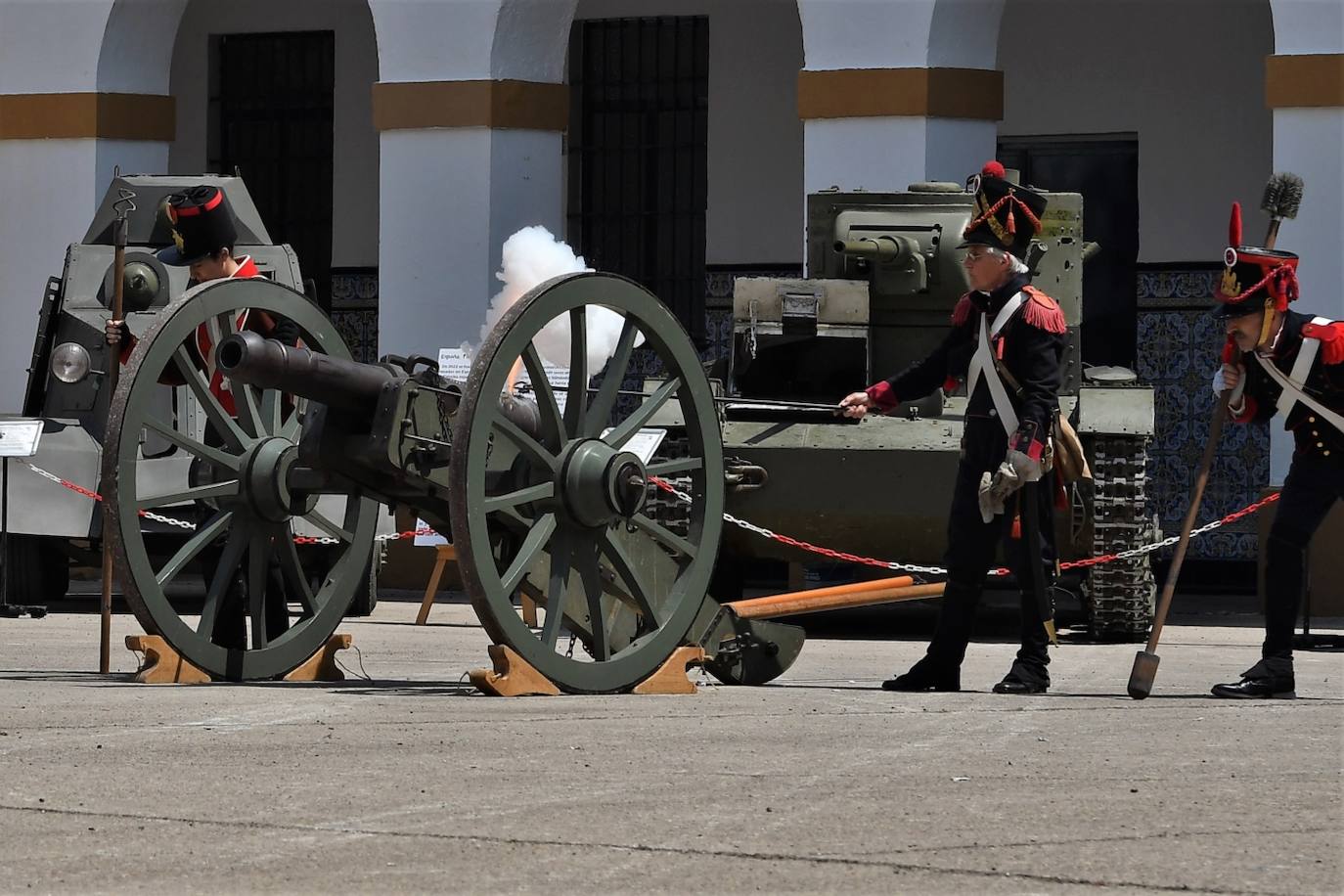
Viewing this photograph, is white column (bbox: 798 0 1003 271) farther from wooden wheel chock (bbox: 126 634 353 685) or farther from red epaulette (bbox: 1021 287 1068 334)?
wooden wheel chock (bbox: 126 634 353 685)

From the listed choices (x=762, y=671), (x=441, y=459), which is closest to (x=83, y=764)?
(x=441, y=459)

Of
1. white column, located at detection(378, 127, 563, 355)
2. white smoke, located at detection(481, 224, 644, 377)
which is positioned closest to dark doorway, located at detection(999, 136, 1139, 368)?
white column, located at detection(378, 127, 563, 355)

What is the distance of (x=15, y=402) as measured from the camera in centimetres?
1672

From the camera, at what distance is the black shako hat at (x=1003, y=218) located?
8469mm

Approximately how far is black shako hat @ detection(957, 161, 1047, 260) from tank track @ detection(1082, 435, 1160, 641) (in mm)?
4018

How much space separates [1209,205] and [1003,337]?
30.1ft

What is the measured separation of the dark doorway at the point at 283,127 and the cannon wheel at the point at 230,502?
34.4 feet

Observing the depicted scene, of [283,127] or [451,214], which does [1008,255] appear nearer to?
[451,214]

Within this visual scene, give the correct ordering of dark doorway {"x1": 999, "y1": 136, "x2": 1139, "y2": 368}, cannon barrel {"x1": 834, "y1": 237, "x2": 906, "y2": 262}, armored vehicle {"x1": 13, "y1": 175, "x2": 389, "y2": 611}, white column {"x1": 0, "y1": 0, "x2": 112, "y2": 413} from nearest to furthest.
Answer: cannon barrel {"x1": 834, "y1": 237, "x2": 906, "y2": 262} < armored vehicle {"x1": 13, "y1": 175, "x2": 389, "y2": 611} < white column {"x1": 0, "y1": 0, "x2": 112, "y2": 413} < dark doorway {"x1": 999, "y1": 136, "x2": 1139, "y2": 368}

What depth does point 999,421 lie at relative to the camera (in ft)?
27.5

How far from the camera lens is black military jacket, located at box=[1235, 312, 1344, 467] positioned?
830 cm

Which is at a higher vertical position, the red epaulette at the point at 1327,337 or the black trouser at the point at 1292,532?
the red epaulette at the point at 1327,337

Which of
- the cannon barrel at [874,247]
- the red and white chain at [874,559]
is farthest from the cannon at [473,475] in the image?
the cannon barrel at [874,247]

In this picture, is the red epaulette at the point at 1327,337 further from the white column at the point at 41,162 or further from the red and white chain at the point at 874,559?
the white column at the point at 41,162
